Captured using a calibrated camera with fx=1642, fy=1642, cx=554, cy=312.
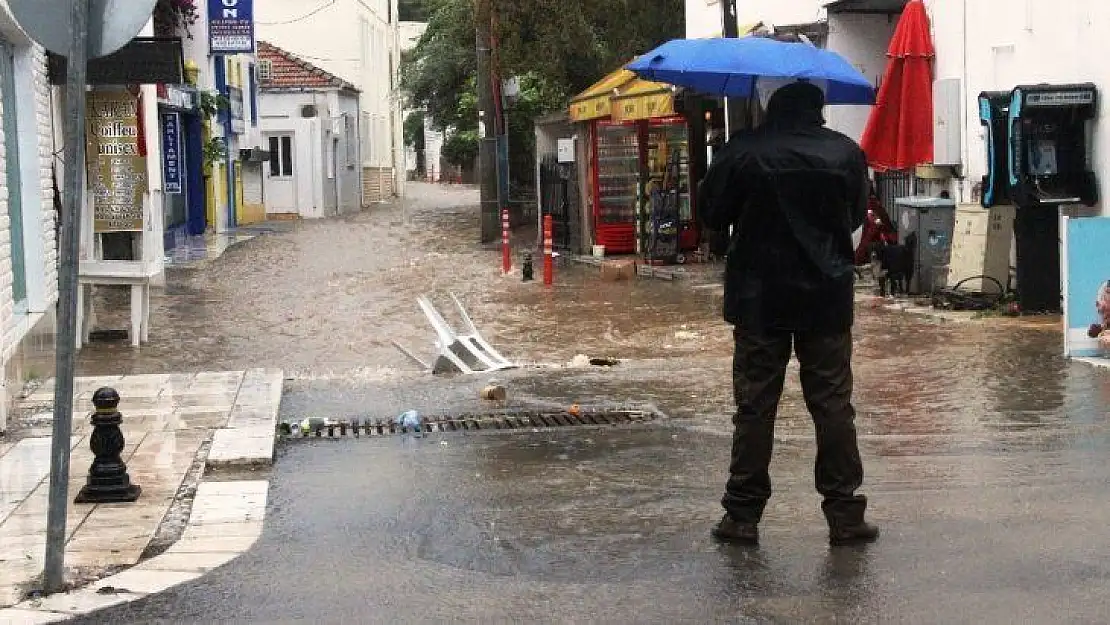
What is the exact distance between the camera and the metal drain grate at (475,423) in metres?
9.88

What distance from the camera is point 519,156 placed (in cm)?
4291

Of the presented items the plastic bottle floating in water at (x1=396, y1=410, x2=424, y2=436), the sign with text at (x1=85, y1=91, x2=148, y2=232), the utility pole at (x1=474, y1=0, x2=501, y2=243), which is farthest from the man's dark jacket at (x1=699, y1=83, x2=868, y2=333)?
the utility pole at (x1=474, y1=0, x2=501, y2=243)

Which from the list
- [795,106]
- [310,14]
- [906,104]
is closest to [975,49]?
[906,104]

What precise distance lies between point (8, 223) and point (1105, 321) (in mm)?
7957

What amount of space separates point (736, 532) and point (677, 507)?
32.7 inches

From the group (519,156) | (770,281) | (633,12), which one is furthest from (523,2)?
(770,281)

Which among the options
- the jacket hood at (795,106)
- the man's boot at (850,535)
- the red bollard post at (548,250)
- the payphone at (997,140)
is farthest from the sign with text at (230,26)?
the man's boot at (850,535)

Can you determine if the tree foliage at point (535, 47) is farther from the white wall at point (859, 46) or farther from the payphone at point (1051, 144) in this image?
the payphone at point (1051, 144)

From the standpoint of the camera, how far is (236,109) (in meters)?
42.9

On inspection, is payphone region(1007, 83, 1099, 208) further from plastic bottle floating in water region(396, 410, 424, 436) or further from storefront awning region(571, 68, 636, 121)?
storefront awning region(571, 68, 636, 121)

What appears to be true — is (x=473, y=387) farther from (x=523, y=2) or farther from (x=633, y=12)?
(x=633, y=12)

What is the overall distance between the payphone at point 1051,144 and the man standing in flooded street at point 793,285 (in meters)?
9.73

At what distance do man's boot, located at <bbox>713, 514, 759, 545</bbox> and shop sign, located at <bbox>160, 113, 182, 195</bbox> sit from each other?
22.9 meters

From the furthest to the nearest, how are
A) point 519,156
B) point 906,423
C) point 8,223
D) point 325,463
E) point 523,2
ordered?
point 519,156, point 523,2, point 8,223, point 906,423, point 325,463
